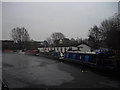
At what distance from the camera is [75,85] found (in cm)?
994

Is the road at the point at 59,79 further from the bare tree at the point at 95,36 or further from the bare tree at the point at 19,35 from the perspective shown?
the bare tree at the point at 19,35

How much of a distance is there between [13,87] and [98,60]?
349 inches

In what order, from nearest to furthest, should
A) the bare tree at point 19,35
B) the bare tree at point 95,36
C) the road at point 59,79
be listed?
the road at point 59,79
the bare tree at point 95,36
the bare tree at point 19,35

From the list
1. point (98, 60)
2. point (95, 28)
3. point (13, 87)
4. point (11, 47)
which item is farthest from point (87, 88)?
point (11, 47)

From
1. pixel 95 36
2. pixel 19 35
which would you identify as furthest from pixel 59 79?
pixel 19 35

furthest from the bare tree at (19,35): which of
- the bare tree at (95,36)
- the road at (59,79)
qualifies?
the road at (59,79)

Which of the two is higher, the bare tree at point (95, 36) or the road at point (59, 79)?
the bare tree at point (95, 36)

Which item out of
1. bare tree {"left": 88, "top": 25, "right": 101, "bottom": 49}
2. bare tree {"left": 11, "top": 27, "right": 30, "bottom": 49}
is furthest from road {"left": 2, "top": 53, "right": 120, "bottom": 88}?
bare tree {"left": 11, "top": 27, "right": 30, "bottom": 49}

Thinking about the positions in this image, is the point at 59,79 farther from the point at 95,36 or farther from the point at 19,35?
the point at 19,35

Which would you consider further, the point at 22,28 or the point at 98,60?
the point at 22,28

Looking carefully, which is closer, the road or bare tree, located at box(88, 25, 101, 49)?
the road

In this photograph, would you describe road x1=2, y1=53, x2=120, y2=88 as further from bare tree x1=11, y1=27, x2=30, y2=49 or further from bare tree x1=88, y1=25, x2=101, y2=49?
bare tree x1=11, y1=27, x2=30, y2=49

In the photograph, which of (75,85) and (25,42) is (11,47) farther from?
(75,85)

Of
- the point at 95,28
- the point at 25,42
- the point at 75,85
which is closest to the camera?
the point at 75,85
